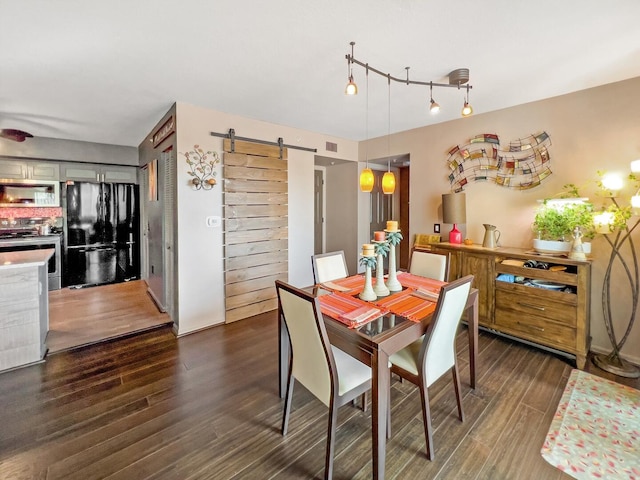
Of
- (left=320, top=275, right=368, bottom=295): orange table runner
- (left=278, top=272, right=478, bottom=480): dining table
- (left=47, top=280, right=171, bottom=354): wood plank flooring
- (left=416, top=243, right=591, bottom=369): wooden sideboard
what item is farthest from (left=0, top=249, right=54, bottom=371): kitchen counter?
(left=416, top=243, right=591, bottom=369): wooden sideboard

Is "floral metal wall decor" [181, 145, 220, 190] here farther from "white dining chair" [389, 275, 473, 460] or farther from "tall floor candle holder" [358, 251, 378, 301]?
"white dining chair" [389, 275, 473, 460]

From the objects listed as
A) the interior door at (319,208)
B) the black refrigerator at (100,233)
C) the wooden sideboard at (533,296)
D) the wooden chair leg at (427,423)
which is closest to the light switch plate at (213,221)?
the interior door at (319,208)

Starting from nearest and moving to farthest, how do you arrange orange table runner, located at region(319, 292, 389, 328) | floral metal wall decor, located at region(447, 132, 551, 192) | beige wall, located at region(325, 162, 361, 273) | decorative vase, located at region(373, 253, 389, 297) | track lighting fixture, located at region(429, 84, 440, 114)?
orange table runner, located at region(319, 292, 389, 328), decorative vase, located at region(373, 253, 389, 297), track lighting fixture, located at region(429, 84, 440, 114), floral metal wall decor, located at region(447, 132, 551, 192), beige wall, located at region(325, 162, 361, 273)

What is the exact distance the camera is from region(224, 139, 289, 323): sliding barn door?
11.8 ft

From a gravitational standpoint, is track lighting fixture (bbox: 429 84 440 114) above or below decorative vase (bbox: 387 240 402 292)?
above

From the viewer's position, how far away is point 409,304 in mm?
1975

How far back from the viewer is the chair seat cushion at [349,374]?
5.19ft

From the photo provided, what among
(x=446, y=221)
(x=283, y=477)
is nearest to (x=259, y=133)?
(x=446, y=221)

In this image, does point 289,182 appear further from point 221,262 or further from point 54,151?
point 54,151

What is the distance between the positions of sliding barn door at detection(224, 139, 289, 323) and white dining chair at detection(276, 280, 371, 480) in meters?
2.09

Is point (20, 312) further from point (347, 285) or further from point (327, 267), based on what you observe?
point (347, 285)

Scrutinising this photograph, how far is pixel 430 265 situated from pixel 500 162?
5.46 feet

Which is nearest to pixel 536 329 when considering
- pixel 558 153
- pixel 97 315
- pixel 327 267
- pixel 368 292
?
pixel 558 153

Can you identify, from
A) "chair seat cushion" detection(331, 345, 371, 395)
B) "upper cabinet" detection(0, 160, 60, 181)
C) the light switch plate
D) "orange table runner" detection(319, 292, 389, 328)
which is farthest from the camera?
"upper cabinet" detection(0, 160, 60, 181)
